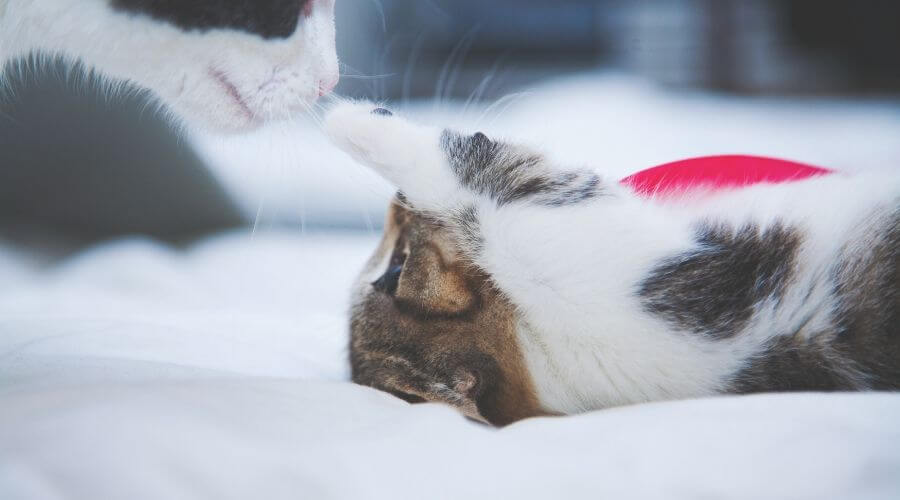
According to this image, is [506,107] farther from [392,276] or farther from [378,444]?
[378,444]

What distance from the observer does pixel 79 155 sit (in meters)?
1.36

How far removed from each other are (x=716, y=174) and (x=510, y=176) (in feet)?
0.66

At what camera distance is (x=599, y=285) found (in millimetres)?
579

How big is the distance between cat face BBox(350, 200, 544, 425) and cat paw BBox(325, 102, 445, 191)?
4 cm

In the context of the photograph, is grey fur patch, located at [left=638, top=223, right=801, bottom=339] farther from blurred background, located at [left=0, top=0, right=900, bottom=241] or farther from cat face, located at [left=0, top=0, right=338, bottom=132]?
cat face, located at [left=0, top=0, right=338, bottom=132]

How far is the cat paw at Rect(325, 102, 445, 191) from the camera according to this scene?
65cm

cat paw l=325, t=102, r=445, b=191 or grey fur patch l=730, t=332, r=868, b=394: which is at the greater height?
cat paw l=325, t=102, r=445, b=191

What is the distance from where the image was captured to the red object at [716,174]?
66cm

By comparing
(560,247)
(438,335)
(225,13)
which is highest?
(225,13)

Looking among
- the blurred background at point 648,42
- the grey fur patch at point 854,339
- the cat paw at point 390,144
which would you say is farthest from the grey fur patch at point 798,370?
the blurred background at point 648,42

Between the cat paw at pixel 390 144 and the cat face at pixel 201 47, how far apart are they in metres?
0.04

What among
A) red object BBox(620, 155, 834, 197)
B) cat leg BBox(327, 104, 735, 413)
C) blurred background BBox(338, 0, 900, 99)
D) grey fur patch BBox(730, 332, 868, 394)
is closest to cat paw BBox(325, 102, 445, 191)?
cat leg BBox(327, 104, 735, 413)

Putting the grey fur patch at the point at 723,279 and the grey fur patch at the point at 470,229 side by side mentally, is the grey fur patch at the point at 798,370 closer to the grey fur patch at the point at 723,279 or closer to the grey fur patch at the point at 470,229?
the grey fur patch at the point at 723,279

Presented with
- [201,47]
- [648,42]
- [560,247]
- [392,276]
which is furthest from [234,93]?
[648,42]
